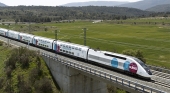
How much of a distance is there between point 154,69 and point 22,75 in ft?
93.9

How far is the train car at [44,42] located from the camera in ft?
210

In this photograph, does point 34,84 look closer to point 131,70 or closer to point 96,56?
point 96,56

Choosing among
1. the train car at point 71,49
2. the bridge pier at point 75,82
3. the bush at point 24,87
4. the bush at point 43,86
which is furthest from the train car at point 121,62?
the bush at point 24,87

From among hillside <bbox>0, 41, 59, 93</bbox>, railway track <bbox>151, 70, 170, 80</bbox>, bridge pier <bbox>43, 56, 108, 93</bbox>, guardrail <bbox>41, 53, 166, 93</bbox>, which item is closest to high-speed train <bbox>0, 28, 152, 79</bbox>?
guardrail <bbox>41, 53, 166, 93</bbox>

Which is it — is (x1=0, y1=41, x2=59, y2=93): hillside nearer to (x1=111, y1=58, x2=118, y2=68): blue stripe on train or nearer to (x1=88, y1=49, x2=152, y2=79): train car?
(x1=88, y1=49, x2=152, y2=79): train car

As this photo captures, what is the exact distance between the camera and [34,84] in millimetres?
48688

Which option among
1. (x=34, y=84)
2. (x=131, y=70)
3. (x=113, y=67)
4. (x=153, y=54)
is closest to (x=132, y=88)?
(x=131, y=70)

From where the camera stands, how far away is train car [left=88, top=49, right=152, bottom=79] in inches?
1449

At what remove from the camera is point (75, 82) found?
48906 millimetres

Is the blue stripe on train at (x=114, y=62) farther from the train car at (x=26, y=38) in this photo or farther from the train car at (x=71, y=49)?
the train car at (x=26, y=38)

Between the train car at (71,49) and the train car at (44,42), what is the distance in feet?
7.39

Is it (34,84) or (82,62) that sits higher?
(82,62)

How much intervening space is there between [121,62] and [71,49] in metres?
17.7

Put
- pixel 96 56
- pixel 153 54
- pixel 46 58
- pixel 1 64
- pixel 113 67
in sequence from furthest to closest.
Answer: pixel 153 54 < pixel 1 64 < pixel 46 58 < pixel 96 56 < pixel 113 67
